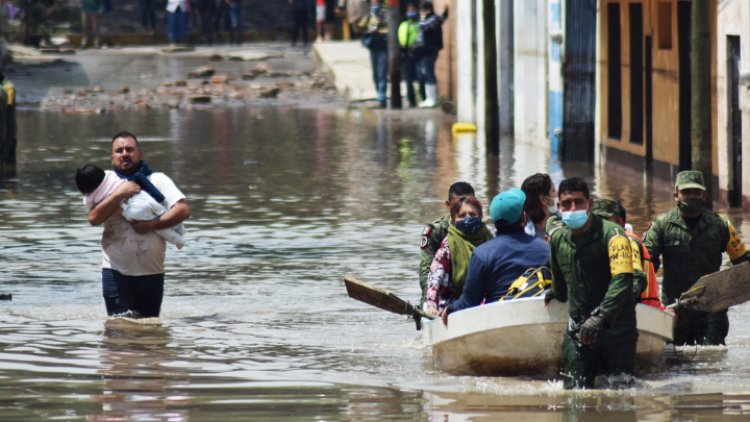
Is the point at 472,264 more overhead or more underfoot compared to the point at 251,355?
more overhead

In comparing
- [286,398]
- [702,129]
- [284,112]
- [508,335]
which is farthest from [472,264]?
[284,112]

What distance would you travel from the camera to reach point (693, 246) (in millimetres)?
12172

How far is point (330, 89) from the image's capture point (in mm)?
44188

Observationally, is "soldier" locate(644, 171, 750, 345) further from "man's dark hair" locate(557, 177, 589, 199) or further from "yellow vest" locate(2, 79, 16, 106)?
"yellow vest" locate(2, 79, 16, 106)

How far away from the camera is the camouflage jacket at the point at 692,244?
39.8 feet

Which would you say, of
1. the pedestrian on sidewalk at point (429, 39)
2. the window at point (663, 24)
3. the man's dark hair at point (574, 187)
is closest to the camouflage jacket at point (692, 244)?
the man's dark hair at point (574, 187)

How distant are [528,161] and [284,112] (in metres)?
11.9

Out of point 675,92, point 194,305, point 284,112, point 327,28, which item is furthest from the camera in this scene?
point 327,28

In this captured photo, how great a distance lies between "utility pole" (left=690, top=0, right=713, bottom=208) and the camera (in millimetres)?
17547

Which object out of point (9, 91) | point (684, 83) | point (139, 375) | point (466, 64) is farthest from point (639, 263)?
point (466, 64)

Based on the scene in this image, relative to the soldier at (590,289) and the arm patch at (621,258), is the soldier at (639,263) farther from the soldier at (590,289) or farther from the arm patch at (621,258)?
the soldier at (590,289)

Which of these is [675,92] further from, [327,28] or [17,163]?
[327,28]

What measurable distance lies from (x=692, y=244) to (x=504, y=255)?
1.72 m

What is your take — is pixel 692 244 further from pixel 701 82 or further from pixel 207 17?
pixel 207 17
